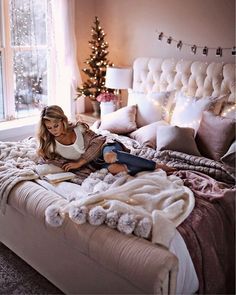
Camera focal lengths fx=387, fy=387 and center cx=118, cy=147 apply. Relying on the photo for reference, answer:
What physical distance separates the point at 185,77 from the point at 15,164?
6.25 feet

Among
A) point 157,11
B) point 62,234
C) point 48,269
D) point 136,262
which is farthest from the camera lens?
point 157,11

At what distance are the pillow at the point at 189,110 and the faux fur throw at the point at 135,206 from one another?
1.00 metres

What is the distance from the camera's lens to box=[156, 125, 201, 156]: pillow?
2.97 m

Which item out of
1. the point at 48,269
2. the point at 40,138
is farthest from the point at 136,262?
the point at 40,138

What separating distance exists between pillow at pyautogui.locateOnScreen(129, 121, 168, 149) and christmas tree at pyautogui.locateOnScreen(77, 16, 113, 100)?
3.98 ft

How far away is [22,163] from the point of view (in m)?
2.78

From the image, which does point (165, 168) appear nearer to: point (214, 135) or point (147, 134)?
point (214, 135)

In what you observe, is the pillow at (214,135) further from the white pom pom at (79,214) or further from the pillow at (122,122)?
the white pom pom at (79,214)

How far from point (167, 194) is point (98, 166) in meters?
0.67

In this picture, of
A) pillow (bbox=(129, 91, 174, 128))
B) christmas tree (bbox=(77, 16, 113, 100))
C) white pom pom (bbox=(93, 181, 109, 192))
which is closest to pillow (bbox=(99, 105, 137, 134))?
pillow (bbox=(129, 91, 174, 128))

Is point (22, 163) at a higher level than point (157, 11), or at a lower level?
lower

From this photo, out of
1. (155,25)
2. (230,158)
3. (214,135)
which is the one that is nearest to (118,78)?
(155,25)

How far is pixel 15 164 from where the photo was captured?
2.76 metres

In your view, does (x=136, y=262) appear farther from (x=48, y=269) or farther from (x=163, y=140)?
(x=163, y=140)
